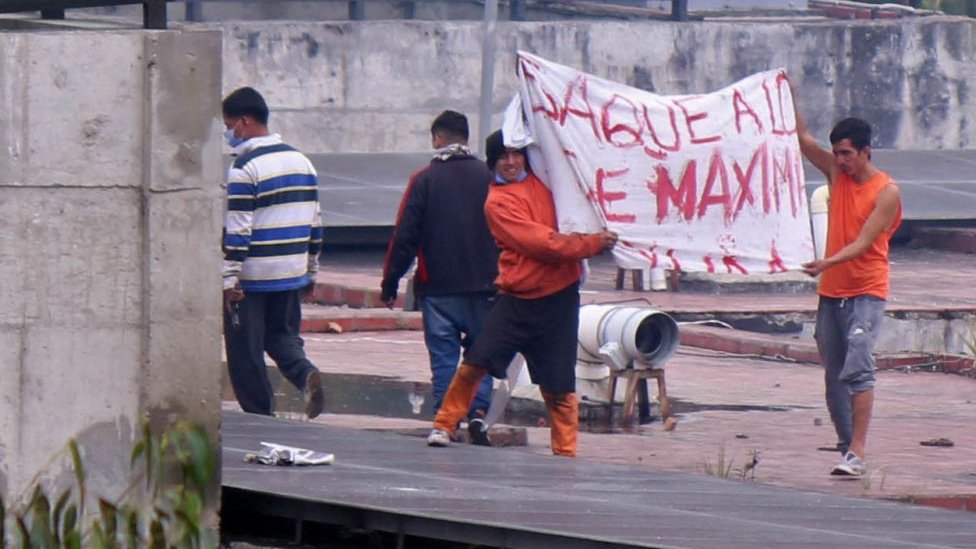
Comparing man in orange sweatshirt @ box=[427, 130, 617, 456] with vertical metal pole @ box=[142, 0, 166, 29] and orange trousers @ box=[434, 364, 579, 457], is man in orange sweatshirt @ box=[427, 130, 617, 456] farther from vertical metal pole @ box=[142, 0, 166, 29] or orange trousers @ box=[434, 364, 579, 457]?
vertical metal pole @ box=[142, 0, 166, 29]

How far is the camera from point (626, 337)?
1076 centimetres

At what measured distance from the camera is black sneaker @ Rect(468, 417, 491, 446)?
912cm

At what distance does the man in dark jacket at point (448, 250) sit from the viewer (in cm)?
920

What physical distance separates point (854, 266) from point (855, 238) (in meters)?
0.12

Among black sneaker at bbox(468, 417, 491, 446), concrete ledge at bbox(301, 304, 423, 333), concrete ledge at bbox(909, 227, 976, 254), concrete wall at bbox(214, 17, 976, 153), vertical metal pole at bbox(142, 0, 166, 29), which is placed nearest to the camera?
vertical metal pole at bbox(142, 0, 166, 29)

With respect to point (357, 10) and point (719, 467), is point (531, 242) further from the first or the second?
point (357, 10)

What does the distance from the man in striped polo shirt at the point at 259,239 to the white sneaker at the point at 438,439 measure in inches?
45.2

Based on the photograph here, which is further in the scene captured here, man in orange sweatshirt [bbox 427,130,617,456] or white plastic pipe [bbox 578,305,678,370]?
white plastic pipe [bbox 578,305,678,370]

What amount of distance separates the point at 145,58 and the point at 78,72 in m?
0.21

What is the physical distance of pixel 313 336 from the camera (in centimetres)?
1426

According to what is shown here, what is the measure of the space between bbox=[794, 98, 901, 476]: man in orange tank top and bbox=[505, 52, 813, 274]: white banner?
0.23 m

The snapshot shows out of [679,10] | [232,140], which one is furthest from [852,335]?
[679,10]

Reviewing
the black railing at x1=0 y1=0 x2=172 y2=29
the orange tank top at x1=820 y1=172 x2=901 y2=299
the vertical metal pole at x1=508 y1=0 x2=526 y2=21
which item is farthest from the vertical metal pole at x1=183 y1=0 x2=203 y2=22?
the black railing at x1=0 y1=0 x2=172 y2=29

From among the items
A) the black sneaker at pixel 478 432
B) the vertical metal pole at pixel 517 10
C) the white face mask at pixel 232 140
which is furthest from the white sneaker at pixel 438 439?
the vertical metal pole at pixel 517 10
